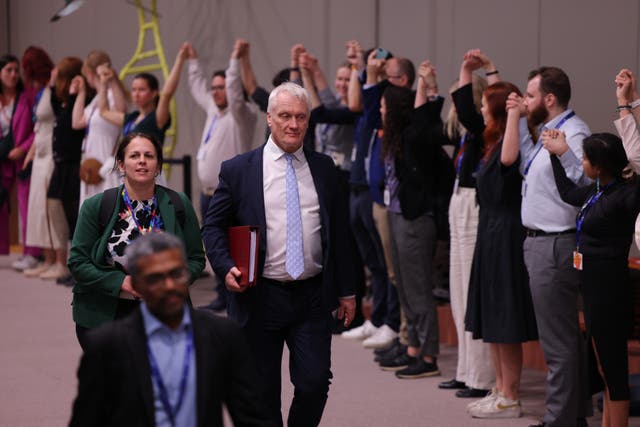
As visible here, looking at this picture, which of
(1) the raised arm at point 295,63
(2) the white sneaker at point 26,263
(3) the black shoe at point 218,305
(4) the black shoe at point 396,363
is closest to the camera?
(4) the black shoe at point 396,363

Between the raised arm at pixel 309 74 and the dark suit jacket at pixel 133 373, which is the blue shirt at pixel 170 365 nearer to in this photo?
the dark suit jacket at pixel 133 373

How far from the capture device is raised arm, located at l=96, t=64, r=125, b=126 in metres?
8.72

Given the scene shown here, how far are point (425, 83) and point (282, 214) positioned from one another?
2.17 metres

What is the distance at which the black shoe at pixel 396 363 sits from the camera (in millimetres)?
6633

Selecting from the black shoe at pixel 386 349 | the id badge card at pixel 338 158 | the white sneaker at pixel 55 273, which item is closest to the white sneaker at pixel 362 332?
the black shoe at pixel 386 349

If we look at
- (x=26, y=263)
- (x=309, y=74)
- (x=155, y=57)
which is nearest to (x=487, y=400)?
(x=309, y=74)

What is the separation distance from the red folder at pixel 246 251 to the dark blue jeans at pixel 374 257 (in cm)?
296

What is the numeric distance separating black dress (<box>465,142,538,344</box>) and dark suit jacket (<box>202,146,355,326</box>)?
129cm

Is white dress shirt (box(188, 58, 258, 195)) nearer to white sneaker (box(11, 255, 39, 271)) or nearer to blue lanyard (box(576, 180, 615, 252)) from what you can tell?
white sneaker (box(11, 255, 39, 271))

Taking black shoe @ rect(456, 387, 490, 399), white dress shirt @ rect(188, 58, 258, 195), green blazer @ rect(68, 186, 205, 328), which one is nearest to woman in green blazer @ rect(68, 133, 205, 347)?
green blazer @ rect(68, 186, 205, 328)

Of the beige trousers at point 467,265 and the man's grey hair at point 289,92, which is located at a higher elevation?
the man's grey hair at point 289,92

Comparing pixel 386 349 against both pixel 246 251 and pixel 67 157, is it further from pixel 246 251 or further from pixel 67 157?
pixel 67 157

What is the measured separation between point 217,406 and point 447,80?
17.6 ft

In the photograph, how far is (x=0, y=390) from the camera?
6.22 m
